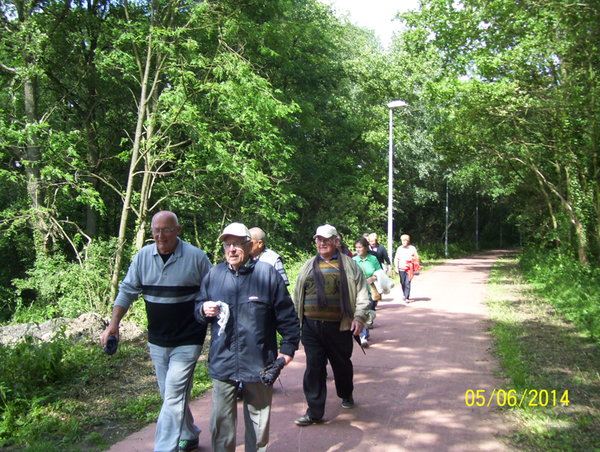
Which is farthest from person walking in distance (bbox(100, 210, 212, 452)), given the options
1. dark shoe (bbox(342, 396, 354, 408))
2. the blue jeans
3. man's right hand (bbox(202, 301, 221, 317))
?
dark shoe (bbox(342, 396, 354, 408))

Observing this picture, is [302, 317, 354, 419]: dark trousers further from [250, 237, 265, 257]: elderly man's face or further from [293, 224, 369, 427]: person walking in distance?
[250, 237, 265, 257]: elderly man's face

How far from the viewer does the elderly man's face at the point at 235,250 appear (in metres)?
3.87

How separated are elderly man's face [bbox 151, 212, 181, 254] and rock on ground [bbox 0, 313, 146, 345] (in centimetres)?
434

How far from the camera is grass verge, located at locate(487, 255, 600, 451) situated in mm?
4773

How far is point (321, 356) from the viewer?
17.5 ft

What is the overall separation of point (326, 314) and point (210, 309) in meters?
1.91

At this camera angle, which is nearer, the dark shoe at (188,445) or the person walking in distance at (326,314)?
the dark shoe at (188,445)

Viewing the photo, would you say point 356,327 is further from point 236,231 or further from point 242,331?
point 236,231

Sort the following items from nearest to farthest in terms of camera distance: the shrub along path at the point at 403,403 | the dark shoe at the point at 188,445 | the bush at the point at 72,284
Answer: the dark shoe at the point at 188,445 < the shrub along path at the point at 403,403 < the bush at the point at 72,284

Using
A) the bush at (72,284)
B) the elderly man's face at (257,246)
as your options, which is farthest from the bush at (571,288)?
Result: the bush at (72,284)

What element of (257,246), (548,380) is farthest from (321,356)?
(548,380)

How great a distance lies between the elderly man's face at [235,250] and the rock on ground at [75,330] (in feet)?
16.1

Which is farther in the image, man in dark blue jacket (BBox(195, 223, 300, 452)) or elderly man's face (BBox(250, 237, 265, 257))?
elderly man's face (BBox(250, 237, 265, 257))

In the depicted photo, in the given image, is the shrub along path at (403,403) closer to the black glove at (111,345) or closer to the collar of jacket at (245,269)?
the black glove at (111,345)
